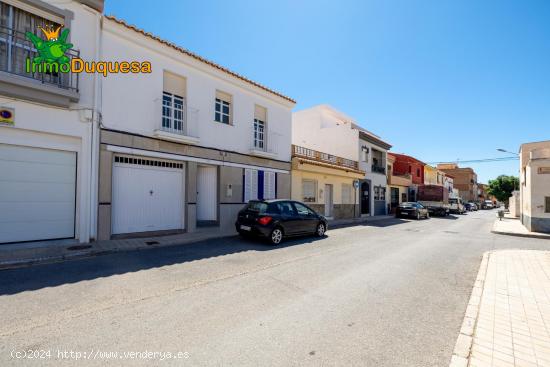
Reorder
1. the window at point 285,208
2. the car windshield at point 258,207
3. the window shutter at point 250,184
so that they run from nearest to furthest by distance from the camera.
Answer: the car windshield at point 258,207 < the window at point 285,208 < the window shutter at point 250,184

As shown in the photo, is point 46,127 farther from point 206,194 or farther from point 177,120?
point 206,194

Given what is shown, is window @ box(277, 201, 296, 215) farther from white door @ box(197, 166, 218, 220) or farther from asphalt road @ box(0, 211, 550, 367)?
white door @ box(197, 166, 218, 220)

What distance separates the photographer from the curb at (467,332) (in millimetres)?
2807

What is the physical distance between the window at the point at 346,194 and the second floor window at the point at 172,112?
1323 cm

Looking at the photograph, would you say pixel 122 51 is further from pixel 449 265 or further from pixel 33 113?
pixel 449 265

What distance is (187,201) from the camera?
34.2 ft

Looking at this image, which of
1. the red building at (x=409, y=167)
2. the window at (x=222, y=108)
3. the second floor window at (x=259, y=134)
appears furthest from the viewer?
the red building at (x=409, y=167)

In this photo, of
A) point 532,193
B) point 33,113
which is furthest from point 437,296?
point 532,193

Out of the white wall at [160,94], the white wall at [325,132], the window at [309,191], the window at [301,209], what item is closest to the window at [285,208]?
the window at [301,209]

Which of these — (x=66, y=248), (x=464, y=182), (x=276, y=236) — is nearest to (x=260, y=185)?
(x=276, y=236)

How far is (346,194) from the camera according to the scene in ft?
67.2

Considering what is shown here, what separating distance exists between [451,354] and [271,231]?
625 centimetres

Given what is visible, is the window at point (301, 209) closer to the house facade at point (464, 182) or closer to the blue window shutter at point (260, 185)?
the blue window shutter at point (260, 185)

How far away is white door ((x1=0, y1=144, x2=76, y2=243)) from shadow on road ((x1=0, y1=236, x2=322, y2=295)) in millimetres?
2310
